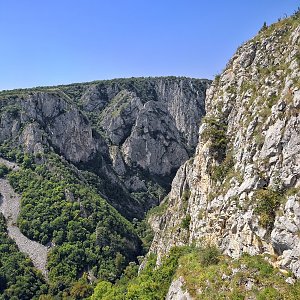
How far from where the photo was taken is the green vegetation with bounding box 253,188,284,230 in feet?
97.2

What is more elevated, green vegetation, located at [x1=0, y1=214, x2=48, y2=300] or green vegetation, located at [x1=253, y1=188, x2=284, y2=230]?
green vegetation, located at [x1=253, y1=188, x2=284, y2=230]

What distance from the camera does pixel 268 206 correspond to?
3012 cm

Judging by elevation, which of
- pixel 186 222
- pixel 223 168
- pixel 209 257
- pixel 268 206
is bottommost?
pixel 186 222

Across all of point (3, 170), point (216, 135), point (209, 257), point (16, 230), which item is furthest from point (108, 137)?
point (209, 257)

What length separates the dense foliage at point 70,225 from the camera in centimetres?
9525

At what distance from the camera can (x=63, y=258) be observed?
316ft

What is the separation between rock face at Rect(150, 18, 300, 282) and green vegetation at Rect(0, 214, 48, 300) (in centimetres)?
4826

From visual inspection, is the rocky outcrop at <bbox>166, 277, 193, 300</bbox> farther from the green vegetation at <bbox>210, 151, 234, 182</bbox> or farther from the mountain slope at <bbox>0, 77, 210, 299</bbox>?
the mountain slope at <bbox>0, 77, 210, 299</bbox>

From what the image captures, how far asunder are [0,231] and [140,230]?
4645 cm

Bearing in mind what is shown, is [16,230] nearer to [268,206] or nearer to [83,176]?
[83,176]

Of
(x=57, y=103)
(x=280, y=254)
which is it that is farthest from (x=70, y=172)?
(x=280, y=254)

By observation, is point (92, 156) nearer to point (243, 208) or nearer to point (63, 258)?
point (63, 258)

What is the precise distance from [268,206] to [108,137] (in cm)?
14555

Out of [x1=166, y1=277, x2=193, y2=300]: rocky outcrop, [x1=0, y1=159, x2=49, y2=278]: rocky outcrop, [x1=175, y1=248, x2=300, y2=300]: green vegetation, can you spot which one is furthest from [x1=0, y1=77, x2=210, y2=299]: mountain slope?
[x1=175, y1=248, x2=300, y2=300]: green vegetation
